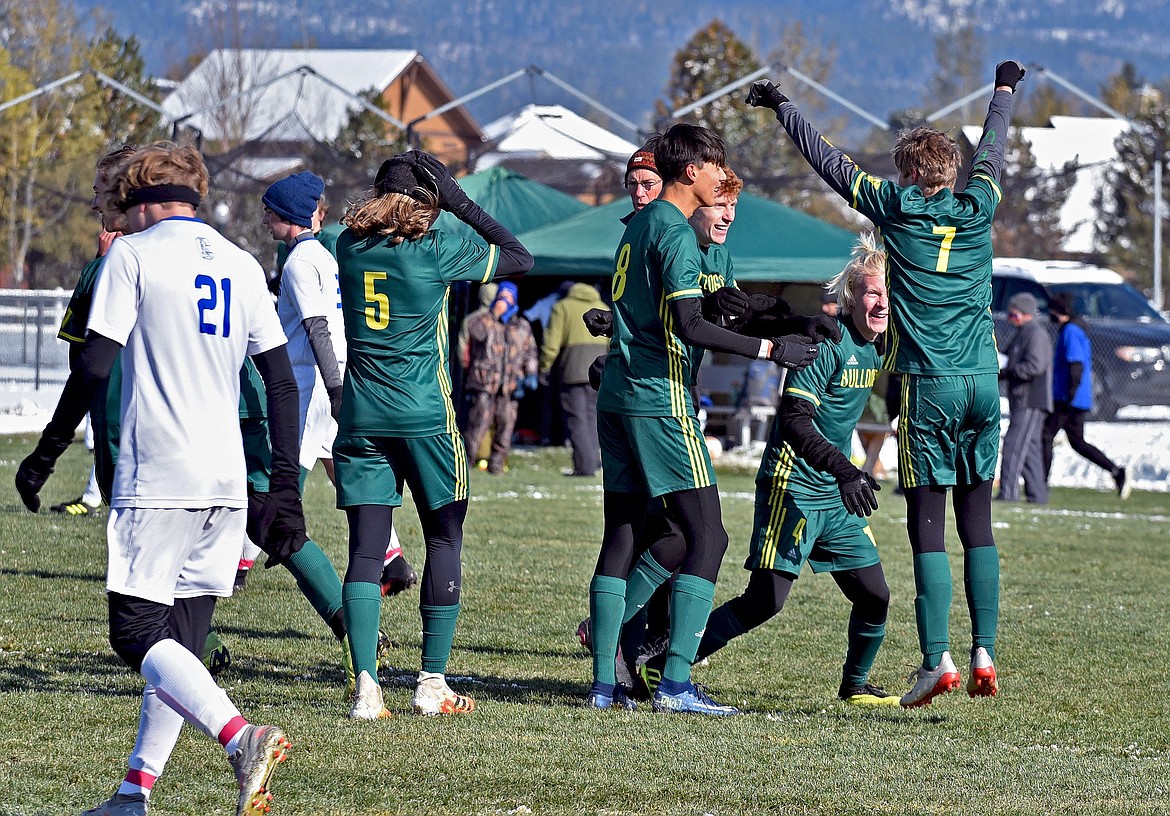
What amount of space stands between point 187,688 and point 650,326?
7.06 ft

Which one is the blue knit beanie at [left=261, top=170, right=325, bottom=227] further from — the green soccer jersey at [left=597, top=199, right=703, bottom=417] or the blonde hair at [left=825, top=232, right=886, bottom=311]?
the blonde hair at [left=825, top=232, right=886, bottom=311]

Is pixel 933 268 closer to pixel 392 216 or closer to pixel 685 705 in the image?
pixel 685 705

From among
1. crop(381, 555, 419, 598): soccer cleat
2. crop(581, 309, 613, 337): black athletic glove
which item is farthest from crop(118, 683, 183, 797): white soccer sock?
crop(381, 555, 419, 598): soccer cleat

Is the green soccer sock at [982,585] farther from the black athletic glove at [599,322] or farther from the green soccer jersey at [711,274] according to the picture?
the black athletic glove at [599,322]

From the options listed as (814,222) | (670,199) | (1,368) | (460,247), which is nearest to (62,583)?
(460,247)

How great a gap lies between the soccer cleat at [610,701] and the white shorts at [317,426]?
2386 millimetres

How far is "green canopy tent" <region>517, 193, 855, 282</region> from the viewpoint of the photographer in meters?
18.3

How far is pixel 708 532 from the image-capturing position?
5.51 m

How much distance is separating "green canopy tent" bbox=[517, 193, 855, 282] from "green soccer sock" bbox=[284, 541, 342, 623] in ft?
39.6

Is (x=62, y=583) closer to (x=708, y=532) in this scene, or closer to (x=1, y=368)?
(x=708, y=532)

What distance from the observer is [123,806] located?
3.93 metres

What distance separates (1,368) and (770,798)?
22.4 metres

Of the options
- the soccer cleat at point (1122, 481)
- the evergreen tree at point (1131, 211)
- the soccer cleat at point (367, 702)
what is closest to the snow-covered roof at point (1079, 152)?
the evergreen tree at point (1131, 211)

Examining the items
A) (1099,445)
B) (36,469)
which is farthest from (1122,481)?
(36,469)
